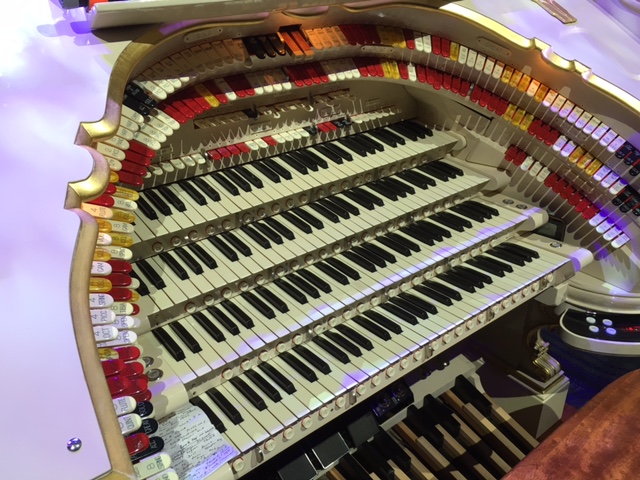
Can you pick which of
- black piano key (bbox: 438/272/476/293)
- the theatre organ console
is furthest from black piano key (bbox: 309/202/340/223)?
black piano key (bbox: 438/272/476/293)

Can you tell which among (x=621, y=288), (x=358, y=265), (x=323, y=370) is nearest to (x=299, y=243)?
(x=358, y=265)

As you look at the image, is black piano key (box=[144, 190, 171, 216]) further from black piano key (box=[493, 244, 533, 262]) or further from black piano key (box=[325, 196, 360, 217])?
black piano key (box=[493, 244, 533, 262])

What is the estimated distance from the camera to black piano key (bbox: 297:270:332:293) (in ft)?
6.33

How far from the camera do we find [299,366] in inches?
69.1

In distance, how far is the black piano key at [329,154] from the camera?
2271mm

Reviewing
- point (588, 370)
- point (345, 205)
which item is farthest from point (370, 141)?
point (588, 370)

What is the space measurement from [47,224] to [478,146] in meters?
1.89

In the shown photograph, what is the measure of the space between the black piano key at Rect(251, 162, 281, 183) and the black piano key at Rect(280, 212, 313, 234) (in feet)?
0.41

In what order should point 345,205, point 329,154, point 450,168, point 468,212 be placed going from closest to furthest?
point 345,205, point 329,154, point 468,212, point 450,168

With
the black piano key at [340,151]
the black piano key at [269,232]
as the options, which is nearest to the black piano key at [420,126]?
the black piano key at [340,151]

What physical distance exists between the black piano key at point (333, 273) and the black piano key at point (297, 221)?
0.12 m

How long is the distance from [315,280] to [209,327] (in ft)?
1.31

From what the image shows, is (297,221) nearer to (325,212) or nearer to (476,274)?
(325,212)

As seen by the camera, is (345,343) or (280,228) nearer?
(345,343)
